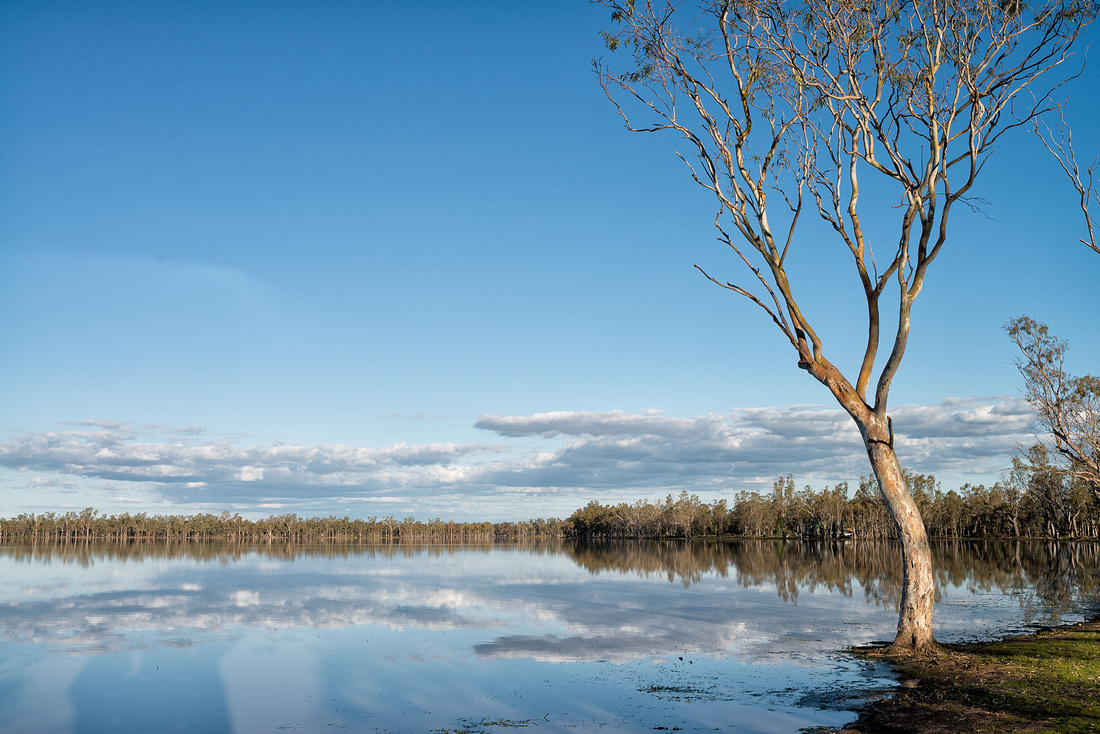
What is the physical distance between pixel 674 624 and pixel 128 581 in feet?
108

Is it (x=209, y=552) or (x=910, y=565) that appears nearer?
(x=910, y=565)

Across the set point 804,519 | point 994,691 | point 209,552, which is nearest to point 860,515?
point 804,519

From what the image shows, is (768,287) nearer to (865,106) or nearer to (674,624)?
(865,106)

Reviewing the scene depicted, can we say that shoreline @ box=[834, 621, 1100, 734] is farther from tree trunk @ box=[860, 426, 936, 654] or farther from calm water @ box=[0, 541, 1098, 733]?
calm water @ box=[0, 541, 1098, 733]

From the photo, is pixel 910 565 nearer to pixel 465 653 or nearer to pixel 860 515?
pixel 465 653

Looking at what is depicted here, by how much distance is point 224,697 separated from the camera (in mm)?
12914

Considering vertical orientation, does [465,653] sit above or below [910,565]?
below

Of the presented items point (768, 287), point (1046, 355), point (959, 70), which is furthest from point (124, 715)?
point (1046, 355)

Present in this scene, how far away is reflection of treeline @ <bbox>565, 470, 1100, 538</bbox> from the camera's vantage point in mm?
100681

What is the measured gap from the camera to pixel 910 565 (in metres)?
14.6

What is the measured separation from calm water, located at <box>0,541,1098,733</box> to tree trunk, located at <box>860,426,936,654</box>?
1231 millimetres

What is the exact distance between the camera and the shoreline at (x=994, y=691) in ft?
30.5

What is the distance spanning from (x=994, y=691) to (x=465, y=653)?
1072cm

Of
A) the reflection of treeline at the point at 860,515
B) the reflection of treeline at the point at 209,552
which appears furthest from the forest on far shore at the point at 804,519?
the reflection of treeline at the point at 209,552
